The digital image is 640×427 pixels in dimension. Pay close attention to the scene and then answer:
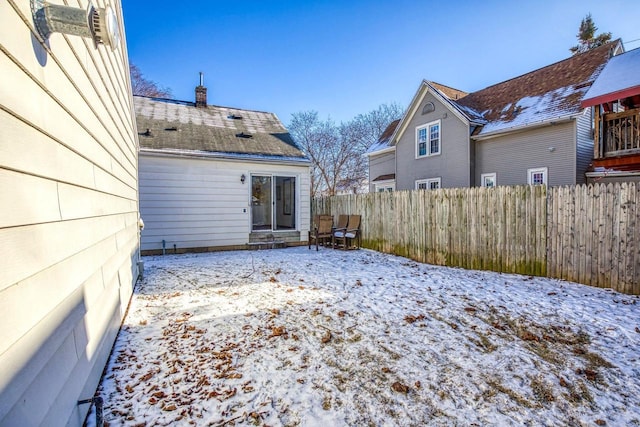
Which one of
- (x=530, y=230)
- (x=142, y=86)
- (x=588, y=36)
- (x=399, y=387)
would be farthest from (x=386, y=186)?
(x=588, y=36)

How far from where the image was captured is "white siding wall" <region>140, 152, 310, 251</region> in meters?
7.94

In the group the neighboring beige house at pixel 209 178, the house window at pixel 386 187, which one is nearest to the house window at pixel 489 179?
the house window at pixel 386 187

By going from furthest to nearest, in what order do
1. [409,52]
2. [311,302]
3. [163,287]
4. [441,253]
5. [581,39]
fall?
[581,39] < [409,52] < [441,253] < [163,287] < [311,302]

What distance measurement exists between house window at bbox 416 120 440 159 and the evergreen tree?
49.7 ft

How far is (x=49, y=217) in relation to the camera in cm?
138

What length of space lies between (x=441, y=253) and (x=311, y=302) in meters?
3.93

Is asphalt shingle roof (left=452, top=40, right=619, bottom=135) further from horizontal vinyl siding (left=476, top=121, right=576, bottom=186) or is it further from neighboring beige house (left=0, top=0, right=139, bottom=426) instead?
neighboring beige house (left=0, top=0, right=139, bottom=426)

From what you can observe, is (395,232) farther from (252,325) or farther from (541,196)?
(252,325)

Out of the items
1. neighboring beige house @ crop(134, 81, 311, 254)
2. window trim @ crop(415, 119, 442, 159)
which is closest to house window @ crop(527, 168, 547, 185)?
window trim @ crop(415, 119, 442, 159)

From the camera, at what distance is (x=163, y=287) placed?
507 cm

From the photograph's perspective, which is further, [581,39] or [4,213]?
[581,39]

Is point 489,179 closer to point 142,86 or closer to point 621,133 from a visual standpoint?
point 621,133

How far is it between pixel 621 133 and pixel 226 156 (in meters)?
9.79

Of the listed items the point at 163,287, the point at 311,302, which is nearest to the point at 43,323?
the point at 311,302
